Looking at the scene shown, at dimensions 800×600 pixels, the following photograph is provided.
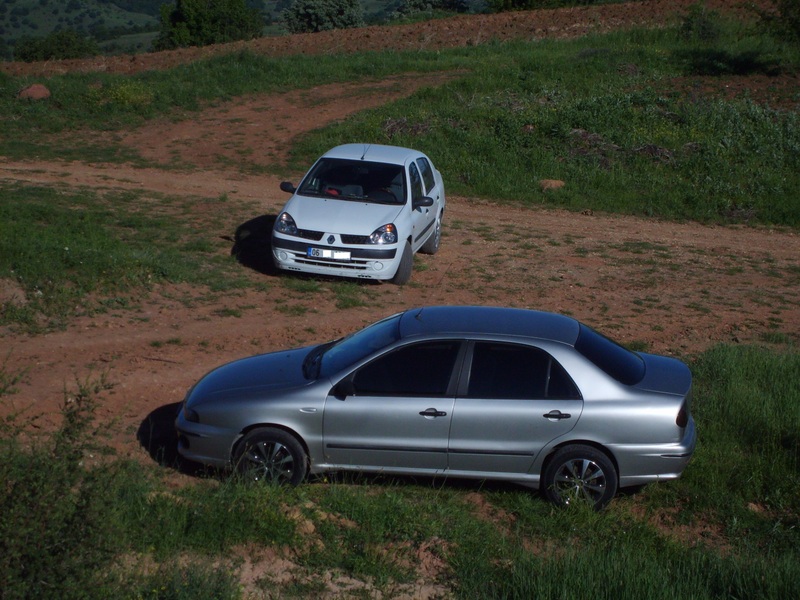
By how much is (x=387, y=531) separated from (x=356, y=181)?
7.58 meters

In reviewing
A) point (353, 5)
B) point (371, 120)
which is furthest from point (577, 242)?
point (353, 5)

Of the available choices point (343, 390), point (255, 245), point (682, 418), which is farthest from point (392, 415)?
point (255, 245)

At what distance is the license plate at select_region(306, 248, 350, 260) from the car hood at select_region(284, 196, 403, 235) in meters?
0.26

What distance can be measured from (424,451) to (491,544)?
0.98 m

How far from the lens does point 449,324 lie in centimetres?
703

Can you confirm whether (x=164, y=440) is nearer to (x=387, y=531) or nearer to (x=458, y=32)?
(x=387, y=531)

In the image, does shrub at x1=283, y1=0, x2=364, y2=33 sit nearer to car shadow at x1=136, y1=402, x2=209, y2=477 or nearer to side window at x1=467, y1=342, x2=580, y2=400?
car shadow at x1=136, y1=402, x2=209, y2=477

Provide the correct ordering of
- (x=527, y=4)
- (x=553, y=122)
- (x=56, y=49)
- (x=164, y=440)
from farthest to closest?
(x=56, y=49)
(x=527, y=4)
(x=553, y=122)
(x=164, y=440)

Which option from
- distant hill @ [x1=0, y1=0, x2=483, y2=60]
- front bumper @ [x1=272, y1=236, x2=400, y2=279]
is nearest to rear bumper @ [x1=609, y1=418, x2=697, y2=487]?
front bumper @ [x1=272, y1=236, x2=400, y2=279]

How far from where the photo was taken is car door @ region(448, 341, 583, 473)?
661cm

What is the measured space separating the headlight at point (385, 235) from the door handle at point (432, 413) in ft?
17.6

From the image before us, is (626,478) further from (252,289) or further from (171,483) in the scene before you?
(252,289)

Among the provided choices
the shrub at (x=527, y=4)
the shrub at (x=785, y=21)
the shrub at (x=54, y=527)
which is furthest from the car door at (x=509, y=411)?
the shrub at (x=527, y=4)

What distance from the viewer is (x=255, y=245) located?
13703 millimetres
